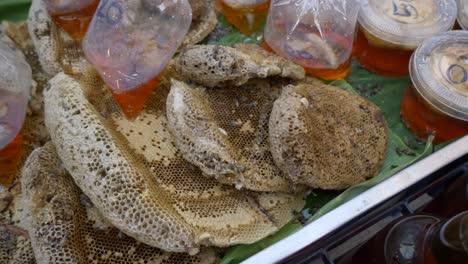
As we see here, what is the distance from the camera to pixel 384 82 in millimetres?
2191

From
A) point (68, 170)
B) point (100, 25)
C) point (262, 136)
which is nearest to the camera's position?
point (68, 170)

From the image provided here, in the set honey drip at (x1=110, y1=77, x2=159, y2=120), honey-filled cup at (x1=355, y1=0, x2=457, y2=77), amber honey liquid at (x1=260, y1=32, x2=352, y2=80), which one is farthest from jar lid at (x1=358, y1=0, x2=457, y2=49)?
honey drip at (x1=110, y1=77, x2=159, y2=120)

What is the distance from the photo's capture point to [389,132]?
77.2 inches

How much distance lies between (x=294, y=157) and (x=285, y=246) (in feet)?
1.10

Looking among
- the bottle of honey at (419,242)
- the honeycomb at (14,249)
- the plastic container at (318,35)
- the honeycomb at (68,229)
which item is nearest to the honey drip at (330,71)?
the plastic container at (318,35)

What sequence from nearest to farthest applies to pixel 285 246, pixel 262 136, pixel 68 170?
pixel 285 246 < pixel 68 170 < pixel 262 136

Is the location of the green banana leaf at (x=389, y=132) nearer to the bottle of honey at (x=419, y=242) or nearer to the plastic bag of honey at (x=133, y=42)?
the bottle of honey at (x=419, y=242)

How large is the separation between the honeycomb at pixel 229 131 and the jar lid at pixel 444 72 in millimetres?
636

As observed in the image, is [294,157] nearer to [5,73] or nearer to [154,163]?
[154,163]

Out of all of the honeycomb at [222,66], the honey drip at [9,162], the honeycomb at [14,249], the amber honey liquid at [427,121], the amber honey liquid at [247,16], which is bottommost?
the honeycomb at [14,249]

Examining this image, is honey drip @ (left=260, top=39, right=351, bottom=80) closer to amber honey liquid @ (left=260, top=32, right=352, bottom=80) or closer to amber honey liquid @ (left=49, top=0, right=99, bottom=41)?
amber honey liquid @ (left=260, top=32, right=352, bottom=80)

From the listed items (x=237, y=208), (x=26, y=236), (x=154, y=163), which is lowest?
(x=26, y=236)

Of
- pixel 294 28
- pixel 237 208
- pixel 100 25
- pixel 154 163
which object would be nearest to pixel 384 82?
pixel 294 28

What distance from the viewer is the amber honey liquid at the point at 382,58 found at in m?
2.07
